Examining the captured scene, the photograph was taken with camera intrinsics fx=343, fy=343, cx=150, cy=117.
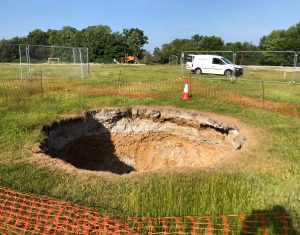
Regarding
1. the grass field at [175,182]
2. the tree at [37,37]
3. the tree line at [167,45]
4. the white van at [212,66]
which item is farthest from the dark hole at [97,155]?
the tree at [37,37]

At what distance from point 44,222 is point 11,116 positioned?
630cm

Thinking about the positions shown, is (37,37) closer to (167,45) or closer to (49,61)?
(167,45)

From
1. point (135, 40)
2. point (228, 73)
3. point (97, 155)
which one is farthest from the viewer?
point (135, 40)

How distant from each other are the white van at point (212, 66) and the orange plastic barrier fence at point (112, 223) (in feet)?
72.5

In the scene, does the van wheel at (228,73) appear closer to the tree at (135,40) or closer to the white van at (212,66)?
the white van at (212,66)

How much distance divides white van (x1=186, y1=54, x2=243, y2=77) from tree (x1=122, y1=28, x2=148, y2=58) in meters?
47.9

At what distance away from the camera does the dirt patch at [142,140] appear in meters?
11.6

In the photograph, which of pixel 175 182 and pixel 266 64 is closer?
pixel 175 182

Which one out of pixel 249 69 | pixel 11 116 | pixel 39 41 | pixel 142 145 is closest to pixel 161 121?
pixel 142 145

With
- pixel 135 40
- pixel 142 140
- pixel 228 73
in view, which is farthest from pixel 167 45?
pixel 142 140

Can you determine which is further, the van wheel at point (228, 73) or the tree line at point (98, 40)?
the tree line at point (98, 40)

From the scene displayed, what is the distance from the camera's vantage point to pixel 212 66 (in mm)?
27500

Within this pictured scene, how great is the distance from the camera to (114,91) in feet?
50.0

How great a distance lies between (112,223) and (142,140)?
304 inches
